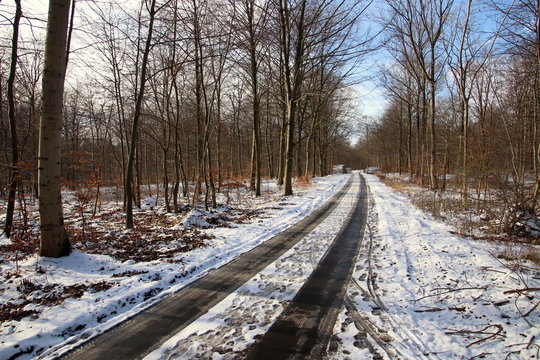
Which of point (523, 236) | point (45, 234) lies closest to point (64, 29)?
point (45, 234)

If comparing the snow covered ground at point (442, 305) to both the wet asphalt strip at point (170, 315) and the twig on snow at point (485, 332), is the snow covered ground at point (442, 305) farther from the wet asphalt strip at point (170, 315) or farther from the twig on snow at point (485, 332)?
the wet asphalt strip at point (170, 315)

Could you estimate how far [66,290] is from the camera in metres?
3.88

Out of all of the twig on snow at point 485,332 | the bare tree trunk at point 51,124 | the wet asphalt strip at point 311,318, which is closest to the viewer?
the wet asphalt strip at point 311,318

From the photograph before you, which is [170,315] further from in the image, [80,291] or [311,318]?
[311,318]

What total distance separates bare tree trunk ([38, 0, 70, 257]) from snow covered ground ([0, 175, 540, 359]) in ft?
2.29

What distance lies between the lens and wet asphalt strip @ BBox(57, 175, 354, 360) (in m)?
2.74

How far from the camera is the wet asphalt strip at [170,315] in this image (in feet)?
8.98

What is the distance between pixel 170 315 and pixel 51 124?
12.5 feet

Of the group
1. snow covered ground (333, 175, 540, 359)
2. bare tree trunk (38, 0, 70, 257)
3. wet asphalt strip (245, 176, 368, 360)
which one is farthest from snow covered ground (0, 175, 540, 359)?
bare tree trunk (38, 0, 70, 257)

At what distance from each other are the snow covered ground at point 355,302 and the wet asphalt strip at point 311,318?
0.12m

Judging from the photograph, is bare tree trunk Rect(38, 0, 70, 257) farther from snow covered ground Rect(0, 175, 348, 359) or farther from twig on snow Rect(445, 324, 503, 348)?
twig on snow Rect(445, 324, 503, 348)

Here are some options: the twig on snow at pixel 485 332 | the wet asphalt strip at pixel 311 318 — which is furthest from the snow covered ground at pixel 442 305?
the wet asphalt strip at pixel 311 318

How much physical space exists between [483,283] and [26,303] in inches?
256

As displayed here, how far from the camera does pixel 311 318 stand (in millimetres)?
3318
